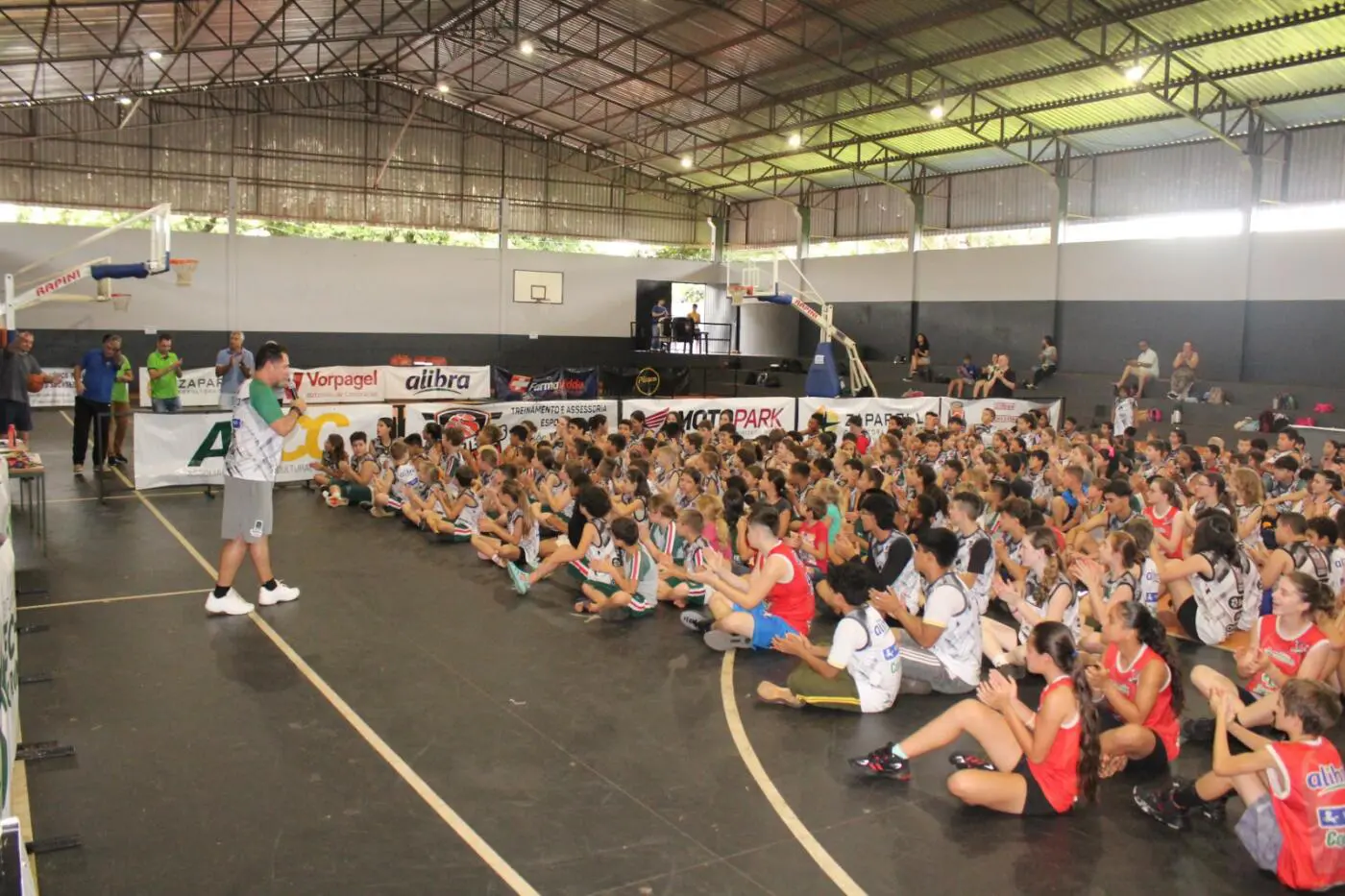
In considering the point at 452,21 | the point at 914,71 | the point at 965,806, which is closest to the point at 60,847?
the point at 965,806

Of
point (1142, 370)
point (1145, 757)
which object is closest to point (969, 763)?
point (1145, 757)

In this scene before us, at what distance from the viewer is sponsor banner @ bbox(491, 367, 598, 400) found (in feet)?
71.9

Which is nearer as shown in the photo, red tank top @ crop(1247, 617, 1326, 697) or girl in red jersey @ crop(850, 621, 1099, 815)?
girl in red jersey @ crop(850, 621, 1099, 815)

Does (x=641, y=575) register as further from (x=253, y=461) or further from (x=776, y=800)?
(x=776, y=800)

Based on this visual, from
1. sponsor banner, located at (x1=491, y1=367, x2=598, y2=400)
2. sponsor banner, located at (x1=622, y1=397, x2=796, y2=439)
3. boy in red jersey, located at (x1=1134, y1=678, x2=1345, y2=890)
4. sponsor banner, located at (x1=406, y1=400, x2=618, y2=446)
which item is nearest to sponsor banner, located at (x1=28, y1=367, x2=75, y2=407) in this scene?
sponsor banner, located at (x1=491, y1=367, x2=598, y2=400)

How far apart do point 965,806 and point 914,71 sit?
19.7 meters

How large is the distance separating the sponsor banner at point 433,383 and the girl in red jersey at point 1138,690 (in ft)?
55.3

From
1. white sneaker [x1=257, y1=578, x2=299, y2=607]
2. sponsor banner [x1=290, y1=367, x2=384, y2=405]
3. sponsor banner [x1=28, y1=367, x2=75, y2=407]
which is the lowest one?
white sneaker [x1=257, y1=578, x2=299, y2=607]

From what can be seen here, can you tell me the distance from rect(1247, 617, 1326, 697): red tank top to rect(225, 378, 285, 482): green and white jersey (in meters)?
7.06

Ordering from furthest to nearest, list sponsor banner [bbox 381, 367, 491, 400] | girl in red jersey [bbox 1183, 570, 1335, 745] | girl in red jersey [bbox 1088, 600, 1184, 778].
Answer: sponsor banner [bbox 381, 367, 491, 400], girl in red jersey [bbox 1183, 570, 1335, 745], girl in red jersey [bbox 1088, 600, 1184, 778]

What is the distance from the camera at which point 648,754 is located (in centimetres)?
584

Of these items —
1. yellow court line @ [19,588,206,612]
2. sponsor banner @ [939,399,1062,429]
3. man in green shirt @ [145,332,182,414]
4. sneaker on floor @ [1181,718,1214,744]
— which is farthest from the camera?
sponsor banner @ [939,399,1062,429]

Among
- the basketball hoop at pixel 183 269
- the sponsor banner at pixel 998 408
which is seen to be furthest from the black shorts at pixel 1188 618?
the basketball hoop at pixel 183 269

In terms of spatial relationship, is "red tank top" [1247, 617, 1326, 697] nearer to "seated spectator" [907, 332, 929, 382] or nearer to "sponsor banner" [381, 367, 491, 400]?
"sponsor banner" [381, 367, 491, 400]
